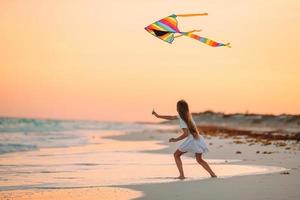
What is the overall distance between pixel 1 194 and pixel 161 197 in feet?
8.56

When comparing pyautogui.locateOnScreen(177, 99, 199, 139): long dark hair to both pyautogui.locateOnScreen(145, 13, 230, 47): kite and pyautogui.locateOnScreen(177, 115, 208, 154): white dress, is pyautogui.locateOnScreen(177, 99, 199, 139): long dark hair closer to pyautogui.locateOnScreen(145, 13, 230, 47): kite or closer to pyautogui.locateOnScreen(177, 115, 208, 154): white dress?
pyautogui.locateOnScreen(177, 115, 208, 154): white dress

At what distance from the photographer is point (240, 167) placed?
1436 centimetres

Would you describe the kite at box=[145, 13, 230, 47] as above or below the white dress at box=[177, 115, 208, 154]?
above

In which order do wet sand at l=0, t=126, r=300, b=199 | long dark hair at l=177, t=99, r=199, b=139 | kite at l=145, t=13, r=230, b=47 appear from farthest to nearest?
long dark hair at l=177, t=99, r=199, b=139
kite at l=145, t=13, r=230, b=47
wet sand at l=0, t=126, r=300, b=199

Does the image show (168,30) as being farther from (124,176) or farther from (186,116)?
(124,176)

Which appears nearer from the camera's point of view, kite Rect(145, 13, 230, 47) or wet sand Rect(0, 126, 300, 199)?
wet sand Rect(0, 126, 300, 199)

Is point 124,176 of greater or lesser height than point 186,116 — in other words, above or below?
below

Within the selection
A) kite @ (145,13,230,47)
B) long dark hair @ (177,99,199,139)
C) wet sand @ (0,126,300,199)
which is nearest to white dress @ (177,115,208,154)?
long dark hair @ (177,99,199,139)

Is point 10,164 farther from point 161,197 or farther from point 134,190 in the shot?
point 161,197

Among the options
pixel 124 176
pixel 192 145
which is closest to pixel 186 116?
pixel 192 145

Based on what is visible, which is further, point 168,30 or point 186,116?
point 186,116

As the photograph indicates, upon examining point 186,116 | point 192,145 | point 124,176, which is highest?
point 186,116

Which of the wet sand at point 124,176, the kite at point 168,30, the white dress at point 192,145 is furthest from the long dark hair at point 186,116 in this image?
the kite at point 168,30

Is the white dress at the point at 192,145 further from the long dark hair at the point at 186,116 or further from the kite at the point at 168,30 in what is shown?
the kite at the point at 168,30
